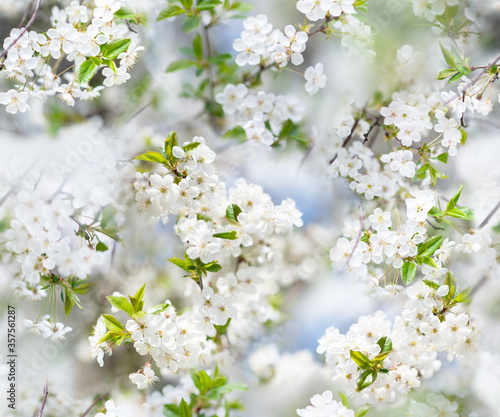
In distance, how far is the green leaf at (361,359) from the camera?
38.4 inches

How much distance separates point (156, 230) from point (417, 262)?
2.46ft

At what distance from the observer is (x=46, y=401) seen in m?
1.16

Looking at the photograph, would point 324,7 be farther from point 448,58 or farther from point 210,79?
point 210,79

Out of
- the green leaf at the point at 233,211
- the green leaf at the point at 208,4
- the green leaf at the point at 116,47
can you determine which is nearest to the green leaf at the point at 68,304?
the green leaf at the point at 233,211

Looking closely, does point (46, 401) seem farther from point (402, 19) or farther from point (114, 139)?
point (402, 19)

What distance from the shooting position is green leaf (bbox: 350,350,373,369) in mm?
976

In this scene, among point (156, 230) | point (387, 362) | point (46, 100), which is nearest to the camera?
point (387, 362)

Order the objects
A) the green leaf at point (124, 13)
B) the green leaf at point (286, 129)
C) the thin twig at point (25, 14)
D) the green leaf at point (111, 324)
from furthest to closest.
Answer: the green leaf at point (286, 129) → the thin twig at point (25, 14) → the green leaf at point (124, 13) → the green leaf at point (111, 324)

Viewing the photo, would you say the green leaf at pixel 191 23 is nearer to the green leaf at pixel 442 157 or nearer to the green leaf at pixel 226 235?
the green leaf at pixel 226 235

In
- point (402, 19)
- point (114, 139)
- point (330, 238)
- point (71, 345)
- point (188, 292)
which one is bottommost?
point (71, 345)

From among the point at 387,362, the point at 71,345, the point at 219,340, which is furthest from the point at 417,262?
the point at 71,345

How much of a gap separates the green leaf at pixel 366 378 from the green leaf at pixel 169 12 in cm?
99

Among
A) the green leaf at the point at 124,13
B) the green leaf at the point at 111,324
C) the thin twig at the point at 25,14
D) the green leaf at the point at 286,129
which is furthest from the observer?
the green leaf at the point at 286,129

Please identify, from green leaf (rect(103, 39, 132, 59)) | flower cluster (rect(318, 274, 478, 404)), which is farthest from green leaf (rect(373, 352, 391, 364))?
green leaf (rect(103, 39, 132, 59))
